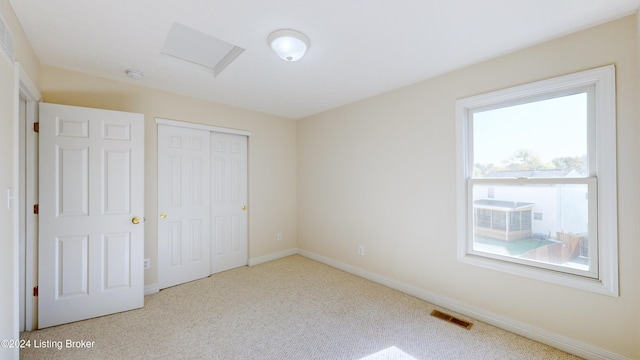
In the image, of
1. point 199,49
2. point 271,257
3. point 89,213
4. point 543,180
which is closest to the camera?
point 543,180

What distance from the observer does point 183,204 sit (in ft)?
11.3

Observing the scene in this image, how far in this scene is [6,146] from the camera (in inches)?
62.8

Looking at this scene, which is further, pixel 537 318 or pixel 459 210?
pixel 459 210

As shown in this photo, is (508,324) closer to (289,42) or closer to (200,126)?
(289,42)

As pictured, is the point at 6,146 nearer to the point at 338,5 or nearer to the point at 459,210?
the point at 338,5

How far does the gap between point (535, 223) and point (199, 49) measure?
345 cm

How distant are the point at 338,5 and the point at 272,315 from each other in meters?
2.74

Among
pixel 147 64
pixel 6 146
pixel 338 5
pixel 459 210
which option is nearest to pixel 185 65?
pixel 147 64

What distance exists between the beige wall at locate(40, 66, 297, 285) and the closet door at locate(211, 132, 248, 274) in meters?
0.12

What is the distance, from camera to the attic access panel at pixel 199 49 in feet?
7.20

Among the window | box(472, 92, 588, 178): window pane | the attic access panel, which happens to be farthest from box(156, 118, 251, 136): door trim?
box(472, 92, 588, 178): window pane

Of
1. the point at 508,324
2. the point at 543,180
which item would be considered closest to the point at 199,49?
the point at 543,180

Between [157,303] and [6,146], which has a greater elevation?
[6,146]

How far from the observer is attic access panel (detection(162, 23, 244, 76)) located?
86.4 inches
